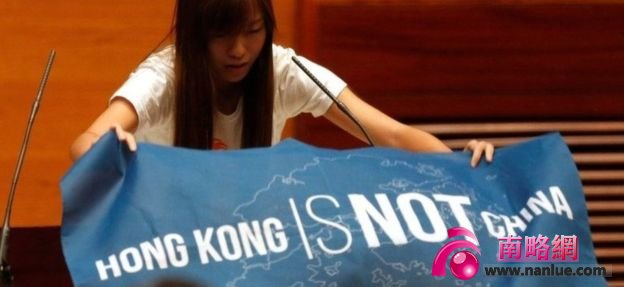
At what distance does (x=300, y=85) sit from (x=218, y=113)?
157 millimetres

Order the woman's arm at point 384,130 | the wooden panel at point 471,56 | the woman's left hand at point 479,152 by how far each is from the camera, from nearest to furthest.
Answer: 1. the woman's left hand at point 479,152
2. the woman's arm at point 384,130
3. the wooden panel at point 471,56

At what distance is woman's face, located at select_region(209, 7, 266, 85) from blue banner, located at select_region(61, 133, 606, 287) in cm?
22

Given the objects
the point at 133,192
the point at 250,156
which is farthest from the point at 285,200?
the point at 133,192

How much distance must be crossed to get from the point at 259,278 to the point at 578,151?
1066mm

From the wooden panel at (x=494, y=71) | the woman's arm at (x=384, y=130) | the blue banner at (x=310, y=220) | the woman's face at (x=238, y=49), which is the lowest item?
the blue banner at (x=310, y=220)

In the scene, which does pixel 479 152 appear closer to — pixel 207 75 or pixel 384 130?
pixel 384 130

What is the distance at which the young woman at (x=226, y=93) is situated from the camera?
62.1 inches

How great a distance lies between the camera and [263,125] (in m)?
1.71

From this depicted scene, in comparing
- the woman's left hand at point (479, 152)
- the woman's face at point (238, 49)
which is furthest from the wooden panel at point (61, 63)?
the woman's left hand at point (479, 152)

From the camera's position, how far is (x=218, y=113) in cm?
171

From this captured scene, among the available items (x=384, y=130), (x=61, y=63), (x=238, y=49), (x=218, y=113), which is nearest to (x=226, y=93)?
(x=218, y=113)

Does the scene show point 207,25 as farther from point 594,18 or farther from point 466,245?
point 594,18

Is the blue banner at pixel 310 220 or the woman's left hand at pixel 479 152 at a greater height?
the woman's left hand at pixel 479 152

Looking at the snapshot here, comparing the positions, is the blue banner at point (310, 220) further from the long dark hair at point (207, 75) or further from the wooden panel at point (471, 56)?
the wooden panel at point (471, 56)
